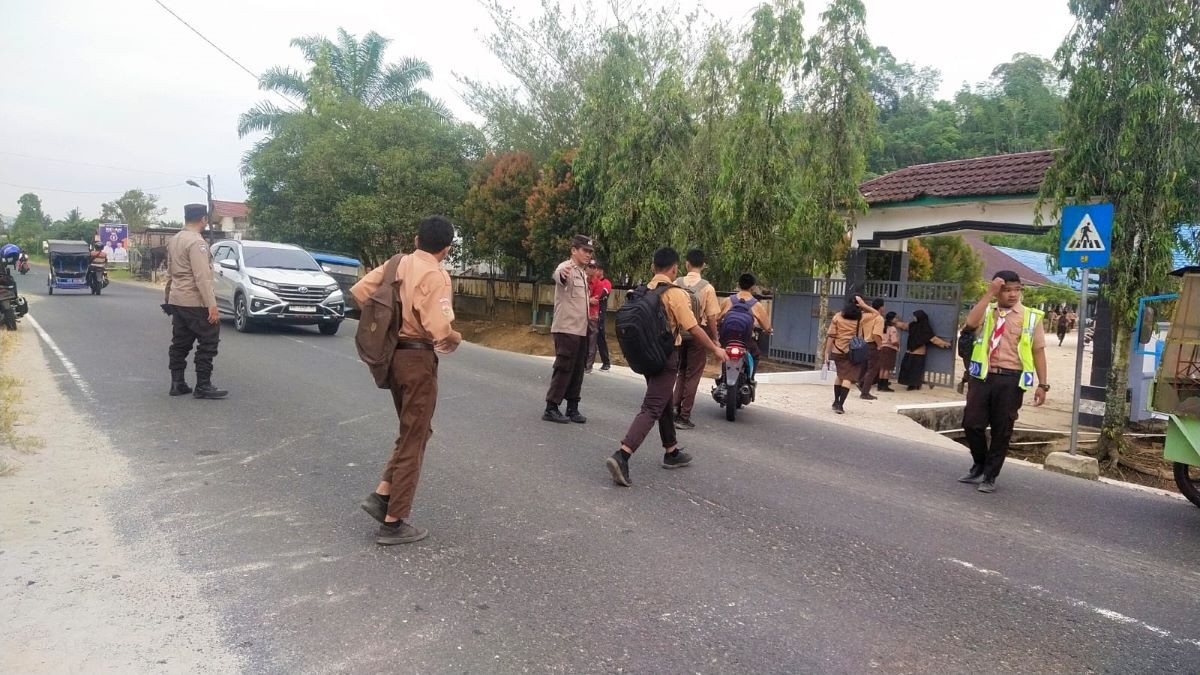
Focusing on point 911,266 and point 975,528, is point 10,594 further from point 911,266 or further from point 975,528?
point 911,266

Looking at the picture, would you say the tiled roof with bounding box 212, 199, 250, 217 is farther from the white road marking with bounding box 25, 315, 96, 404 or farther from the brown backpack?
the brown backpack

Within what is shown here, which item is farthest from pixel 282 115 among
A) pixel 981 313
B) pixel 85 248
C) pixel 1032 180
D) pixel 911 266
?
pixel 981 313

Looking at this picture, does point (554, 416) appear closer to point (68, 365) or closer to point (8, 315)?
point (68, 365)

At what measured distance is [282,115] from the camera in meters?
33.0

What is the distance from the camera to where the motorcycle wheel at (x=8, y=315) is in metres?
14.0

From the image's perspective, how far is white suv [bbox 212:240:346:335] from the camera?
1489 centimetres

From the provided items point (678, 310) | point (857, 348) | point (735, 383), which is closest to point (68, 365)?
point (735, 383)

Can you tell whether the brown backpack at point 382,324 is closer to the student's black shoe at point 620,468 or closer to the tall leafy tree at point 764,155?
the student's black shoe at point 620,468

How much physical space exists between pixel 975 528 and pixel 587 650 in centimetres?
317

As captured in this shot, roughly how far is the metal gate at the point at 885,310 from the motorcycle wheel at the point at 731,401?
5.80 meters

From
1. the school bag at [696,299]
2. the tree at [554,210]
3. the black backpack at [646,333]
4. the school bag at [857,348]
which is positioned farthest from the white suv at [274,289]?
the black backpack at [646,333]

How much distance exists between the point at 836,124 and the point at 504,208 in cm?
837

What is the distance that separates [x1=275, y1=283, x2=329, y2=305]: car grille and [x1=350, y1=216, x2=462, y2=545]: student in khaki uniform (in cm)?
1134

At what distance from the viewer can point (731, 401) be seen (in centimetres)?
912
